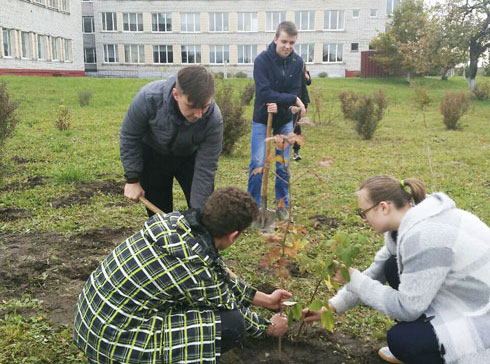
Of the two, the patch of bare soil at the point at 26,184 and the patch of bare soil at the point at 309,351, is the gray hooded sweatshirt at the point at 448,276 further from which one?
the patch of bare soil at the point at 26,184

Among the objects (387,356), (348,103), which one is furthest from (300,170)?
(348,103)

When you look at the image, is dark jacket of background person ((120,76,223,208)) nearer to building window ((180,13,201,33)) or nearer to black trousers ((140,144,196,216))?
black trousers ((140,144,196,216))

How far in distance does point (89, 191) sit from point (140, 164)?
285 centimetres

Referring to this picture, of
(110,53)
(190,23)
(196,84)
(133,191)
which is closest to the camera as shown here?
(196,84)

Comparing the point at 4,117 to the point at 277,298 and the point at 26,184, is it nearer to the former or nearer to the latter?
the point at 26,184

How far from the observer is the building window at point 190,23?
148ft

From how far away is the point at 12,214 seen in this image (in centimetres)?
499

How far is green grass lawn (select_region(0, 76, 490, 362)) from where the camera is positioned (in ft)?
14.2

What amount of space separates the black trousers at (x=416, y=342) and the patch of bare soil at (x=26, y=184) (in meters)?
4.95

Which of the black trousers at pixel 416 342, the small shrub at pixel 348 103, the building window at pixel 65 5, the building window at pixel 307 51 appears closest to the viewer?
the black trousers at pixel 416 342

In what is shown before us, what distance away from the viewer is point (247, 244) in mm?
4285

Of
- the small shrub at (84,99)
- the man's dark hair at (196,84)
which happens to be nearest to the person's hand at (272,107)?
the man's dark hair at (196,84)

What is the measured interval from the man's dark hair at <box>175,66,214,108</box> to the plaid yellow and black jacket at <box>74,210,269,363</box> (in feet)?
2.32

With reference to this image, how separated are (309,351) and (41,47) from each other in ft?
119
